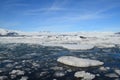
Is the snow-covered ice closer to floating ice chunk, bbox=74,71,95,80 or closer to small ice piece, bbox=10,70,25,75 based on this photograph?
floating ice chunk, bbox=74,71,95,80

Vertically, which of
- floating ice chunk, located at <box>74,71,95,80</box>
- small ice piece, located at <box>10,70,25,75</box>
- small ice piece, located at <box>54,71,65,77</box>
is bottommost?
floating ice chunk, located at <box>74,71,95,80</box>

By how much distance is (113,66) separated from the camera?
7.60m

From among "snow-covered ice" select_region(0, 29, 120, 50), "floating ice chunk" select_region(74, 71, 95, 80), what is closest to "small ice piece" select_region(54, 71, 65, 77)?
"floating ice chunk" select_region(74, 71, 95, 80)

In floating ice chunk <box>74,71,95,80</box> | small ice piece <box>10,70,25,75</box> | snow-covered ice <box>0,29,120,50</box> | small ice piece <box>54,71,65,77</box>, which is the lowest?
floating ice chunk <box>74,71,95,80</box>

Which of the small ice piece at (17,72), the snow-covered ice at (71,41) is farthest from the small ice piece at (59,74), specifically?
the snow-covered ice at (71,41)

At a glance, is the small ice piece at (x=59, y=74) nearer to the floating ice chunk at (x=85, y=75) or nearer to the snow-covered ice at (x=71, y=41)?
the floating ice chunk at (x=85, y=75)

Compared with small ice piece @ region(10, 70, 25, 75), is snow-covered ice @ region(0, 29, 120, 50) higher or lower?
higher

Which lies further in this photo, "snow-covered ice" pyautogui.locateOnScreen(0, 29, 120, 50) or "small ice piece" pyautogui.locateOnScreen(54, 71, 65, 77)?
"snow-covered ice" pyautogui.locateOnScreen(0, 29, 120, 50)

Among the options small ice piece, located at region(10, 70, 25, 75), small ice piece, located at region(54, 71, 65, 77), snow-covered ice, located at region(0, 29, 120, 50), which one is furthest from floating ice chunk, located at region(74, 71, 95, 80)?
snow-covered ice, located at region(0, 29, 120, 50)

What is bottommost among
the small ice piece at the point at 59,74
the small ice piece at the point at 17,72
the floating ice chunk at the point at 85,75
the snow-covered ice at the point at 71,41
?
the floating ice chunk at the point at 85,75

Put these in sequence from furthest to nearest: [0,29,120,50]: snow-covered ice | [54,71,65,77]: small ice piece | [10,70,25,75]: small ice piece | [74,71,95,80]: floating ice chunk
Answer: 1. [0,29,120,50]: snow-covered ice
2. [10,70,25,75]: small ice piece
3. [54,71,65,77]: small ice piece
4. [74,71,95,80]: floating ice chunk

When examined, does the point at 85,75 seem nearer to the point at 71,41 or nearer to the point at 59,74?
the point at 59,74

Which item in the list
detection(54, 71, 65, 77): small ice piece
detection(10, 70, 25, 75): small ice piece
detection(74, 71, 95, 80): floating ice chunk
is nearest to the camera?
detection(74, 71, 95, 80): floating ice chunk

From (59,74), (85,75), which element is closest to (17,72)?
(59,74)
